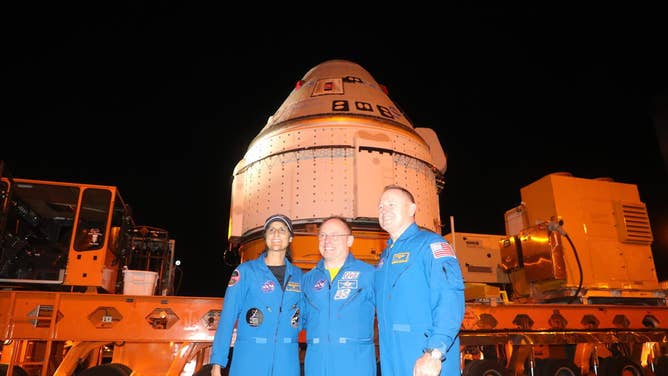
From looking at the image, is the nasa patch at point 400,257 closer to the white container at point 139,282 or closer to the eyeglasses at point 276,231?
the eyeglasses at point 276,231

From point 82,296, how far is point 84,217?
2.72 m

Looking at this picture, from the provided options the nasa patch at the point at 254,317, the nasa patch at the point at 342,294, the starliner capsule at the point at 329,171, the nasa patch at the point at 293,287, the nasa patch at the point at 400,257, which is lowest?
the nasa patch at the point at 254,317

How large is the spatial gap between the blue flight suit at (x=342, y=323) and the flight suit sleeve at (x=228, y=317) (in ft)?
1.81

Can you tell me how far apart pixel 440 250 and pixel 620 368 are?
6.65m

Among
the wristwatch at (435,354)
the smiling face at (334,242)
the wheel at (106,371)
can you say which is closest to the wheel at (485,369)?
the smiling face at (334,242)

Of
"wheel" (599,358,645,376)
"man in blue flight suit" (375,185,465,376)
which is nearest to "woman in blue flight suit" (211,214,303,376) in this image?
"man in blue flight suit" (375,185,465,376)

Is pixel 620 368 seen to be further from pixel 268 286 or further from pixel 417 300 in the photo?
pixel 268 286

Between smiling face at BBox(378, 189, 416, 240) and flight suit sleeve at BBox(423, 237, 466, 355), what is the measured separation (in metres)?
0.27

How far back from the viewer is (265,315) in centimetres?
345

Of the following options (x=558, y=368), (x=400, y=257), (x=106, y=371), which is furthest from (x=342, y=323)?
(x=558, y=368)

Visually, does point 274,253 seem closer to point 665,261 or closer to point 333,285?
point 333,285

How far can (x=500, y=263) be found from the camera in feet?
33.6

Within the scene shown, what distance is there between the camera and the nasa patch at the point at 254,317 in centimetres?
344

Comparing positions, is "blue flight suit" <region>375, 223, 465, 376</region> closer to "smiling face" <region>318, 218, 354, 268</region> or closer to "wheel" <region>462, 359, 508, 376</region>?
"smiling face" <region>318, 218, 354, 268</region>
